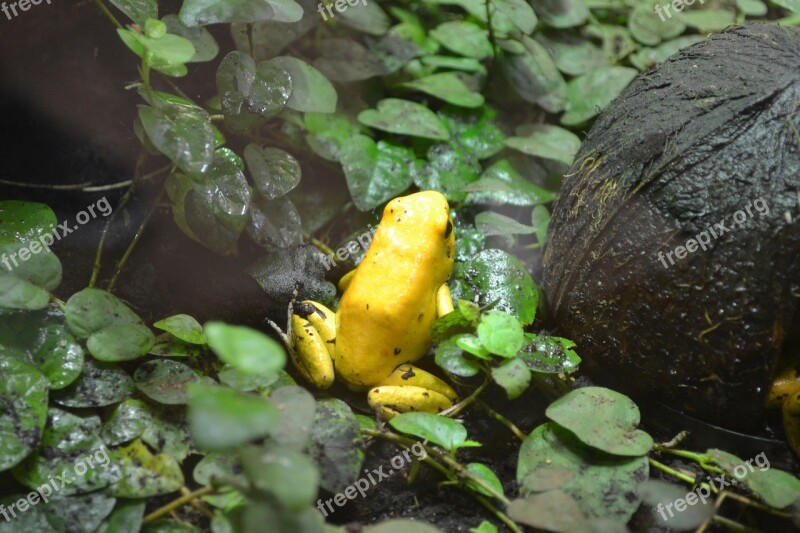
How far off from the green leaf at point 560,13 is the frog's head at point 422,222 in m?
1.55

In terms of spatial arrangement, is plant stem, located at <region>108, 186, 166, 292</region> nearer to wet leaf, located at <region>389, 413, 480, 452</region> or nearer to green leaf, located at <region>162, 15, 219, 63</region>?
green leaf, located at <region>162, 15, 219, 63</region>

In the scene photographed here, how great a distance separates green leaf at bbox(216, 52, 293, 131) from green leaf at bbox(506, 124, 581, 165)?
4.03 ft

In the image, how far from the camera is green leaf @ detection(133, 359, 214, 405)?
217cm

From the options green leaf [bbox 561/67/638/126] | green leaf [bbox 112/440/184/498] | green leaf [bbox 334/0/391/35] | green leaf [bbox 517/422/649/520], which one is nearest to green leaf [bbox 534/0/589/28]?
green leaf [bbox 561/67/638/126]

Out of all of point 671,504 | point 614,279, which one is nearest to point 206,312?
point 614,279

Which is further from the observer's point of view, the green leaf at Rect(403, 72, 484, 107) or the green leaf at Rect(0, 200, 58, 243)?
the green leaf at Rect(403, 72, 484, 107)

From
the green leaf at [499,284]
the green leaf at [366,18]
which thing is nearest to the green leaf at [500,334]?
the green leaf at [499,284]

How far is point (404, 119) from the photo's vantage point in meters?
3.17

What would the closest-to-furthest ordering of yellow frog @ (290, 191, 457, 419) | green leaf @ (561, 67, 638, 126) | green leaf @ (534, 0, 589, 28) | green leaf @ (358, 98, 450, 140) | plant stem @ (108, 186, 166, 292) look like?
yellow frog @ (290, 191, 457, 419), plant stem @ (108, 186, 166, 292), green leaf @ (358, 98, 450, 140), green leaf @ (561, 67, 638, 126), green leaf @ (534, 0, 589, 28)

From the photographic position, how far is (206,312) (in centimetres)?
274

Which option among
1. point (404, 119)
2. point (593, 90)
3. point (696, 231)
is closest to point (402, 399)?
point (696, 231)

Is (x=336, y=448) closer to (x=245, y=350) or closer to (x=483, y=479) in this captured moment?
(x=483, y=479)

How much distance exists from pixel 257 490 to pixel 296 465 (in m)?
0.14

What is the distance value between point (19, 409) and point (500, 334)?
1.50 m
